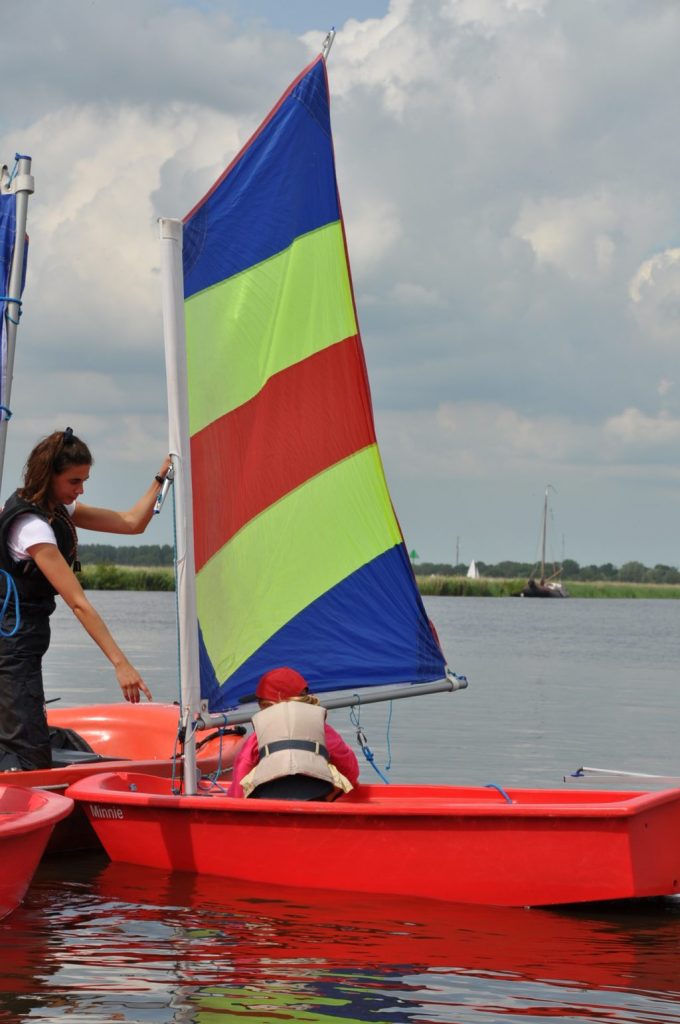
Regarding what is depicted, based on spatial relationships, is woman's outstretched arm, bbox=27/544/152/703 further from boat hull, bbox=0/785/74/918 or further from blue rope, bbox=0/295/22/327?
blue rope, bbox=0/295/22/327

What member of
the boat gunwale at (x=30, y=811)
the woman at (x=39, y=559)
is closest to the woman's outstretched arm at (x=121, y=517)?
the woman at (x=39, y=559)

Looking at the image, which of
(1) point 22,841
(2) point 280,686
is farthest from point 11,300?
(1) point 22,841

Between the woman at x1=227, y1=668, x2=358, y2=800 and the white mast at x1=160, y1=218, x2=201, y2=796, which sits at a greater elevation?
the white mast at x1=160, y1=218, x2=201, y2=796

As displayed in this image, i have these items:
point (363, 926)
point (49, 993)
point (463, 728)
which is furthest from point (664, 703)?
point (49, 993)

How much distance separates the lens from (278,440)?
823cm

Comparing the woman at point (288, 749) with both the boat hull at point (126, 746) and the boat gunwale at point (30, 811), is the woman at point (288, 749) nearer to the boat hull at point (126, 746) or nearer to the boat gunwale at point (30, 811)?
the boat hull at point (126, 746)

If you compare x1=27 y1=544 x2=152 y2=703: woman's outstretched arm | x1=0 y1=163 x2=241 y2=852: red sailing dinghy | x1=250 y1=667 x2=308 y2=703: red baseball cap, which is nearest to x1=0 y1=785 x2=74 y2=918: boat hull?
x1=27 y1=544 x2=152 y2=703: woman's outstretched arm

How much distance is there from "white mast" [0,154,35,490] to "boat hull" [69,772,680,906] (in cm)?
215

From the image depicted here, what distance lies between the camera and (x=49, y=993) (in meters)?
5.59

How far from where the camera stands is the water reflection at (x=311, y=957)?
218 inches

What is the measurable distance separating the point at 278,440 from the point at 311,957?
299 cm

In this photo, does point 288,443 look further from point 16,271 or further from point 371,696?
point 16,271

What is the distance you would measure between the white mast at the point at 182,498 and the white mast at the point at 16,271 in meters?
1.07

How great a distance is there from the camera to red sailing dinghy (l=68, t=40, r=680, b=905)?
274 inches
